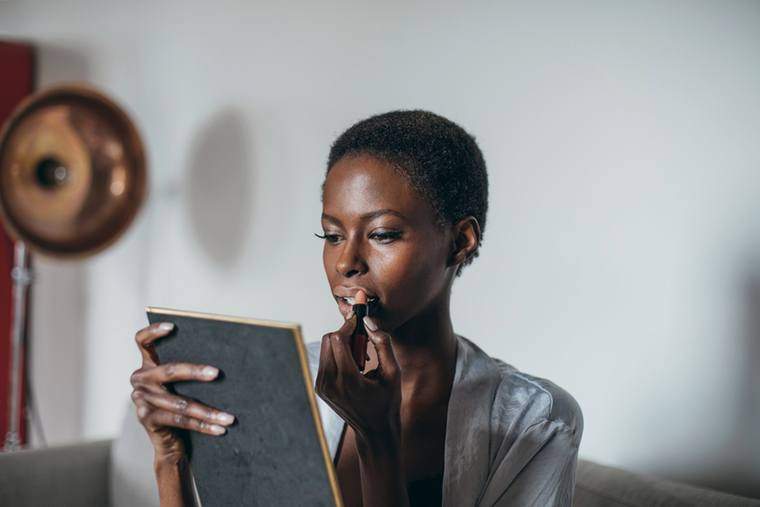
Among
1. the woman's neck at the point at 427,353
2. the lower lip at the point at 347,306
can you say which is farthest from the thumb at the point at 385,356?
the woman's neck at the point at 427,353

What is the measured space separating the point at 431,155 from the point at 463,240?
137 millimetres

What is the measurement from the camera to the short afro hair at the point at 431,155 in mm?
1141

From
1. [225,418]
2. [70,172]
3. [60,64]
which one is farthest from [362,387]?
[60,64]

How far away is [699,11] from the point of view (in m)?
1.43

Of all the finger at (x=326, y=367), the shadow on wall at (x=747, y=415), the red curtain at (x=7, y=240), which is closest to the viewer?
the finger at (x=326, y=367)

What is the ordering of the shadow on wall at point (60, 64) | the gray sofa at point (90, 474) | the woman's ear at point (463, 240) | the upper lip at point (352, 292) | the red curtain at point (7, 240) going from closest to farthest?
the upper lip at point (352, 292), the woman's ear at point (463, 240), the gray sofa at point (90, 474), the red curtain at point (7, 240), the shadow on wall at point (60, 64)

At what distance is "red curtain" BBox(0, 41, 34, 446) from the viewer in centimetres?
305

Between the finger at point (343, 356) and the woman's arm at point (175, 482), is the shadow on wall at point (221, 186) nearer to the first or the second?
the woman's arm at point (175, 482)

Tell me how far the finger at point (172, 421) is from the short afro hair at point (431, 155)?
43cm

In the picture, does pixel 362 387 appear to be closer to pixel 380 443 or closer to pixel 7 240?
pixel 380 443

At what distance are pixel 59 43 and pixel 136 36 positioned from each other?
1.39ft

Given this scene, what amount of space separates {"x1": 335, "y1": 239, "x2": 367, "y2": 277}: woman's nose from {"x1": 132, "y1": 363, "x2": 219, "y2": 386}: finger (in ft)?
0.85

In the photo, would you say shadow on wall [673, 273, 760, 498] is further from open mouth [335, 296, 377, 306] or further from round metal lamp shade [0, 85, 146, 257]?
round metal lamp shade [0, 85, 146, 257]

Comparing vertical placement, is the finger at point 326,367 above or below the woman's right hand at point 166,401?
above
